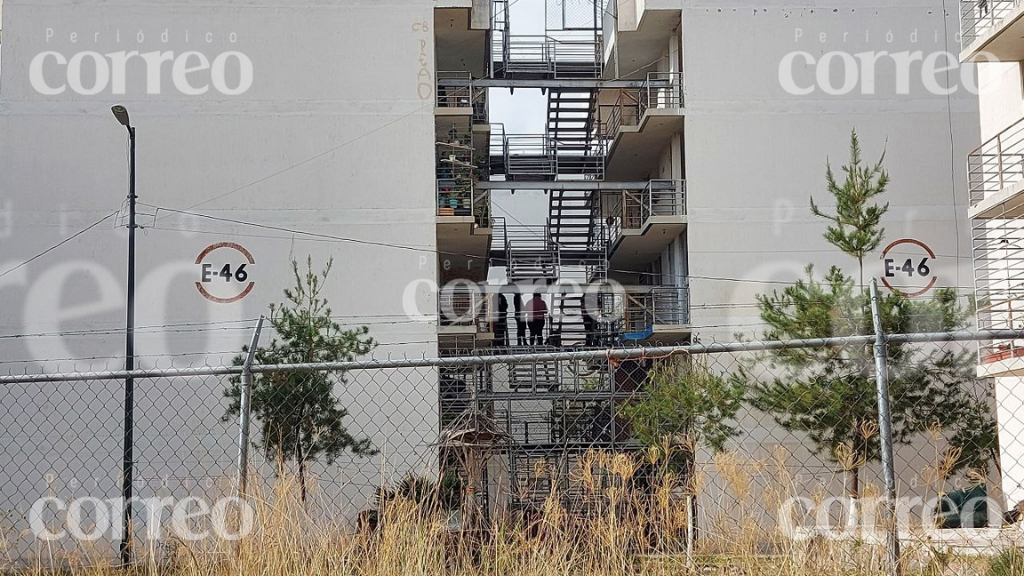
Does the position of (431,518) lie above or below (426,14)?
below

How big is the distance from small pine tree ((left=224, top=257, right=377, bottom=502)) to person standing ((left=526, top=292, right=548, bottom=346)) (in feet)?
16.9

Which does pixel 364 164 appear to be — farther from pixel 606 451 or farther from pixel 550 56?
pixel 606 451

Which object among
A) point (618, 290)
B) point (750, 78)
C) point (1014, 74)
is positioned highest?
point (750, 78)

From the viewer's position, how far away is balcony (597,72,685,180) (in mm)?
34312

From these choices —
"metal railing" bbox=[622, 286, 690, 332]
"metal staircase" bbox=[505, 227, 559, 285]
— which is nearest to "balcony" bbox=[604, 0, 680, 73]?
"metal staircase" bbox=[505, 227, 559, 285]

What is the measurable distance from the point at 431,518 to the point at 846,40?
29.1 meters

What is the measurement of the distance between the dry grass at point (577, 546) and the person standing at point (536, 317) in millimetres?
26777

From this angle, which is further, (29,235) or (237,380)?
(29,235)

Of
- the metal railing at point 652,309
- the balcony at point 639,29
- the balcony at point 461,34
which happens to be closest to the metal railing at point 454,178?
the balcony at point 461,34

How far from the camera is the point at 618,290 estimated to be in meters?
35.4

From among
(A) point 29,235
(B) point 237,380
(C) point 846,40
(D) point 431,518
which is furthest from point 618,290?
(D) point 431,518

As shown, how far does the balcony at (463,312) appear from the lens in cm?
3272

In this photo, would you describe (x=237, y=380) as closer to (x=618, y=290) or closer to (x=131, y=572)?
(x=618, y=290)

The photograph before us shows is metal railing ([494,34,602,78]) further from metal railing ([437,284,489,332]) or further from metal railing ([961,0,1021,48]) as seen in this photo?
metal railing ([961,0,1021,48])
